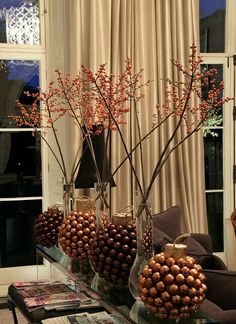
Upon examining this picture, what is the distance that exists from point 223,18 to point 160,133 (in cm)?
162

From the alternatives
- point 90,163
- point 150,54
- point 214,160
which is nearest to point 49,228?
point 90,163

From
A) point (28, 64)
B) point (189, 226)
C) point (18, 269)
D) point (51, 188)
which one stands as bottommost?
point (18, 269)

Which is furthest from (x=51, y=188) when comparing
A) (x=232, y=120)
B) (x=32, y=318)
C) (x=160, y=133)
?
(x=32, y=318)

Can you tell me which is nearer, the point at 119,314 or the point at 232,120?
the point at 119,314

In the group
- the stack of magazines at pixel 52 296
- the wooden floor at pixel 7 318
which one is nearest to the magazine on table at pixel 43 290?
the stack of magazines at pixel 52 296

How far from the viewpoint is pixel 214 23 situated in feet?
18.9

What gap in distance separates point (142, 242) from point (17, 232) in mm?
3524

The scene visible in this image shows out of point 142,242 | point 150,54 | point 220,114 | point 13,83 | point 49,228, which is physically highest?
point 150,54

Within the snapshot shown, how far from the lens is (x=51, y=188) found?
521 centimetres

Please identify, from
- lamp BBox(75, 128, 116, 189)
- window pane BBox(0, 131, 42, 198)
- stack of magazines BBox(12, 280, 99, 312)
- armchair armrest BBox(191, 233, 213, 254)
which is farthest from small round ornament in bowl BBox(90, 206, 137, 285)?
window pane BBox(0, 131, 42, 198)

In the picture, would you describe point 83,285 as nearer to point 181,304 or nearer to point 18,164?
point 181,304

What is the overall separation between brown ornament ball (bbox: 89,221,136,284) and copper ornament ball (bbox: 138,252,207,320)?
14.7 inches

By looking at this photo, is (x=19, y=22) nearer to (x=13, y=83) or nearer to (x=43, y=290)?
(x=13, y=83)

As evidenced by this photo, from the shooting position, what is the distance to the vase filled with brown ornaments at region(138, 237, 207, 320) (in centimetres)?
174
